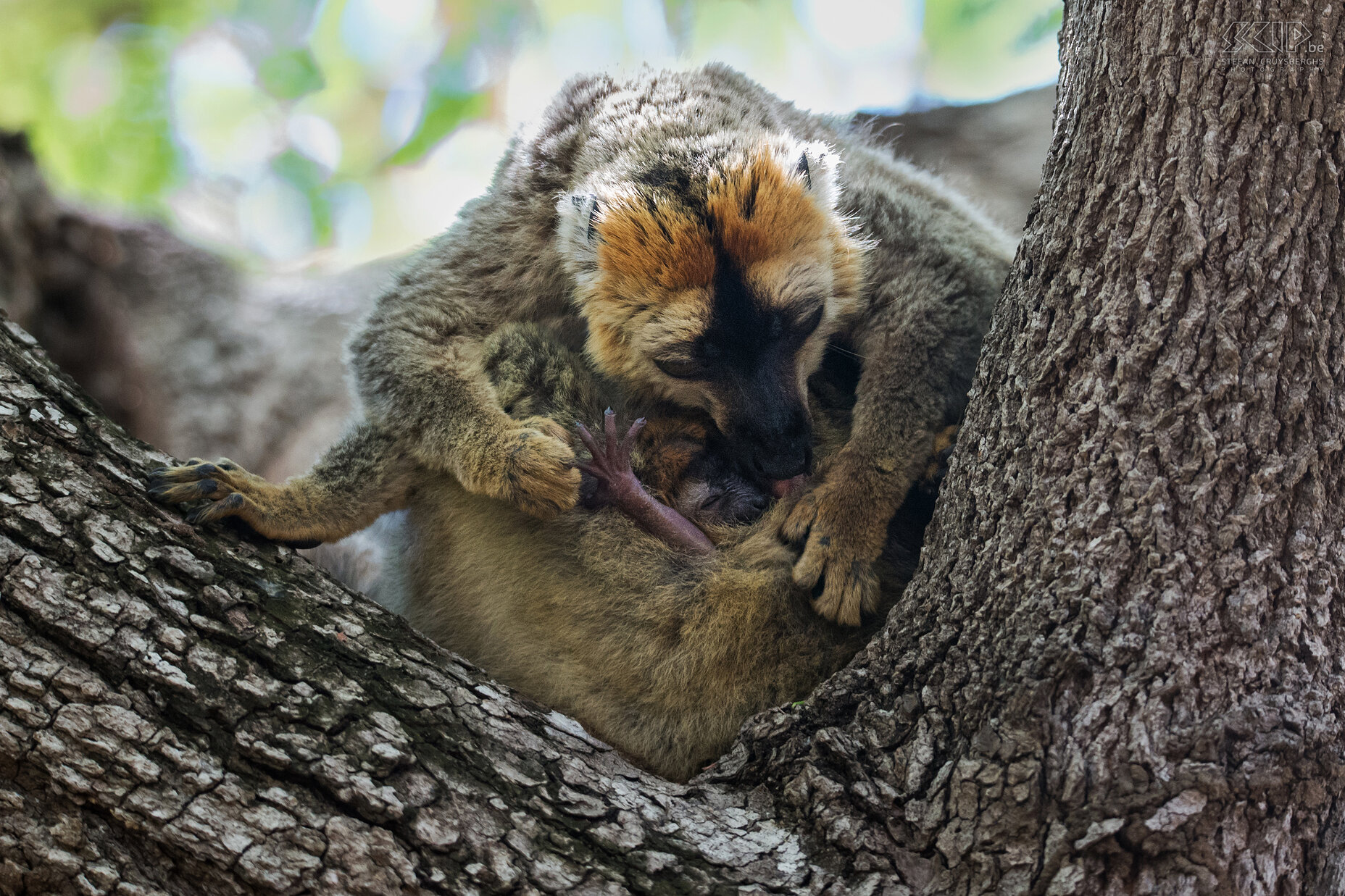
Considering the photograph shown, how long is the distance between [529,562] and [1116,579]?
188 cm

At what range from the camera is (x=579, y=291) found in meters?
3.61

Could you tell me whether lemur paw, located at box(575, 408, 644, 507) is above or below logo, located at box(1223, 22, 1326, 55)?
below

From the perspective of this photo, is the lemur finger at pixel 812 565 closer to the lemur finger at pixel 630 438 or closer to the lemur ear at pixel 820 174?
the lemur finger at pixel 630 438

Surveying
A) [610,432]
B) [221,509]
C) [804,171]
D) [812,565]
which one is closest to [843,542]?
[812,565]

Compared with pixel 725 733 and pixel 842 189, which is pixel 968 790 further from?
pixel 842 189

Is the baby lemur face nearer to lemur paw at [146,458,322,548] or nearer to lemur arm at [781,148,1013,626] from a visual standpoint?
lemur arm at [781,148,1013,626]

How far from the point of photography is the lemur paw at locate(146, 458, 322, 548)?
2686mm

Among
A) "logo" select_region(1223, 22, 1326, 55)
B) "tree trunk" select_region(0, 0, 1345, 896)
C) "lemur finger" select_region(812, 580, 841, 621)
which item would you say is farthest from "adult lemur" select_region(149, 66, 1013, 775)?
"logo" select_region(1223, 22, 1326, 55)

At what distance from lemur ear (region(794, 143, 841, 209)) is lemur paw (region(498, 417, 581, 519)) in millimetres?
1401

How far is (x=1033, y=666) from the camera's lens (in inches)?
85.8

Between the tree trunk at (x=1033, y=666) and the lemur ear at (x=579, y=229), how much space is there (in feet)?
5.19

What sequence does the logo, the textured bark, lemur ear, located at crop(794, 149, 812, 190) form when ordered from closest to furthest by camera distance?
the textured bark, the logo, lemur ear, located at crop(794, 149, 812, 190)

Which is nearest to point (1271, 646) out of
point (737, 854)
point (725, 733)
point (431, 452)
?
point (737, 854)

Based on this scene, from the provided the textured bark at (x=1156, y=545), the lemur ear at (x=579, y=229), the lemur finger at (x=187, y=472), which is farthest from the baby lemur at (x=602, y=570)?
the textured bark at (x=1156, y=545)
